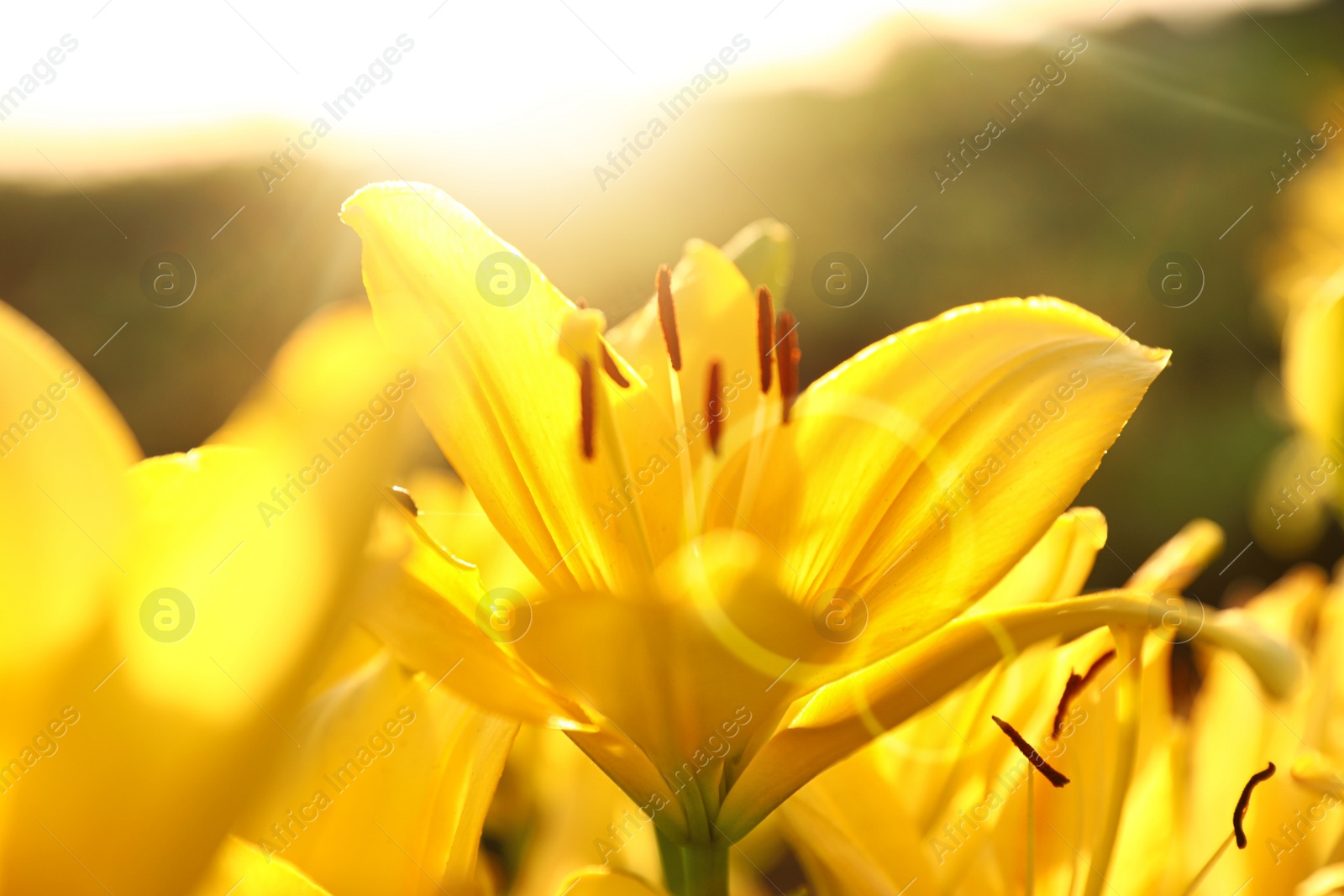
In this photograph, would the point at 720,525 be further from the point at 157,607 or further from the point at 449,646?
the point at 157,607

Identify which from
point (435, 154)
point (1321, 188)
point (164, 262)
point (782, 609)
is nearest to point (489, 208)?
point (435, 154)

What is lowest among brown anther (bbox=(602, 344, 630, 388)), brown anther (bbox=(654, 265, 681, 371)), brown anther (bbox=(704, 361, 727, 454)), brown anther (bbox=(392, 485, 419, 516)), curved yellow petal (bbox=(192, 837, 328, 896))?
curved yellow petal (bbox=(192, 837, 328, 896))

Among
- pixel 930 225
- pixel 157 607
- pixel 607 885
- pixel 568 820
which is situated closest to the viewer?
pixel 157 607

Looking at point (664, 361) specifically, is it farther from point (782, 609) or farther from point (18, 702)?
point (18, 702)

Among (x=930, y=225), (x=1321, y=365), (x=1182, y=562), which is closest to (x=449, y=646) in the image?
(x=1182, y=562)

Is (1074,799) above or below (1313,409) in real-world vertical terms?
below

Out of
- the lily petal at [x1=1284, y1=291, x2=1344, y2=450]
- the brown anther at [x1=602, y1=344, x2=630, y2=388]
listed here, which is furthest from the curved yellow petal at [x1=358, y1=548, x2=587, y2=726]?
the lily petal at [x1=1284, y1=291, x2=1344, y2=450]

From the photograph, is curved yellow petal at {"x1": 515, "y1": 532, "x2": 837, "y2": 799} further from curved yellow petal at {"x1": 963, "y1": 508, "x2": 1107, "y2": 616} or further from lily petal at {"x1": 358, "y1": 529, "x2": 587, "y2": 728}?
curved yellow petal at {"x1": 963, "y1": 508, "x2": 1107, "y2": 616}
